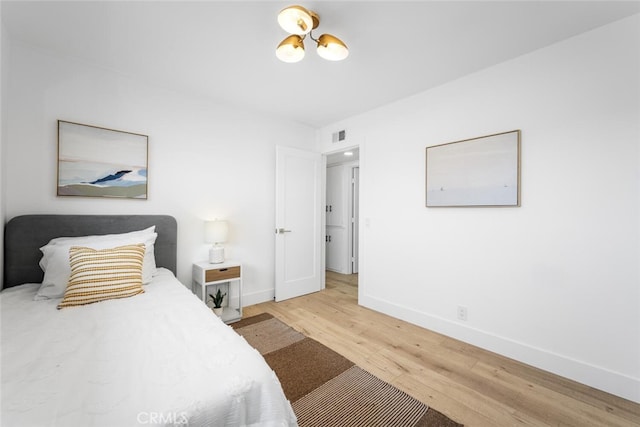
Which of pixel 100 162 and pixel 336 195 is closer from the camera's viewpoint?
pixel 100 162

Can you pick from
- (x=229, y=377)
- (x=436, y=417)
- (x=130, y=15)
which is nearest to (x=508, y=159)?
(x=436, y=417)

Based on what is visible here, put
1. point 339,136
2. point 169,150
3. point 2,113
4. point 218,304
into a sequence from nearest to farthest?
1. point 2,113
2. point 169,150
3. point 218,304
4. point 339,136

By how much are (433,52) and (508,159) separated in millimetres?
1095

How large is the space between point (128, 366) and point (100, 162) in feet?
6.99

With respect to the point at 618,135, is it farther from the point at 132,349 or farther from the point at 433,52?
the point at 132,349

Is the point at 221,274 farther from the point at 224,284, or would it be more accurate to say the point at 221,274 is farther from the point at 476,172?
the point at 476,172

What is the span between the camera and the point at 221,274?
109 inches

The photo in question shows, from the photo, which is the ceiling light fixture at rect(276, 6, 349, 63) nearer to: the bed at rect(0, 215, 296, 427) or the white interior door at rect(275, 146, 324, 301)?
the white interior door at rect(275, 146, 324, 301)

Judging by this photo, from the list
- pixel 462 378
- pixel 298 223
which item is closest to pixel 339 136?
pixel 298 223

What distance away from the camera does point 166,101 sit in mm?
2707

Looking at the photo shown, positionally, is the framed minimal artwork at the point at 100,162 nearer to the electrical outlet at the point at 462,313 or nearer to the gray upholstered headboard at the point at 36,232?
the gray upholstered headboard at the point at 36,232

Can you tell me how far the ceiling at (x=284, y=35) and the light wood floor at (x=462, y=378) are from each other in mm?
2537

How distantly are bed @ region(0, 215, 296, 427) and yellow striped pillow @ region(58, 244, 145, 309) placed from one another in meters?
0.03

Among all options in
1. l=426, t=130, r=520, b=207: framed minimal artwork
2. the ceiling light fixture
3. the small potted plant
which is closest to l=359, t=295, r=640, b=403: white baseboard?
l=426, t=130, r=520, b=207: framed minimal artwork
